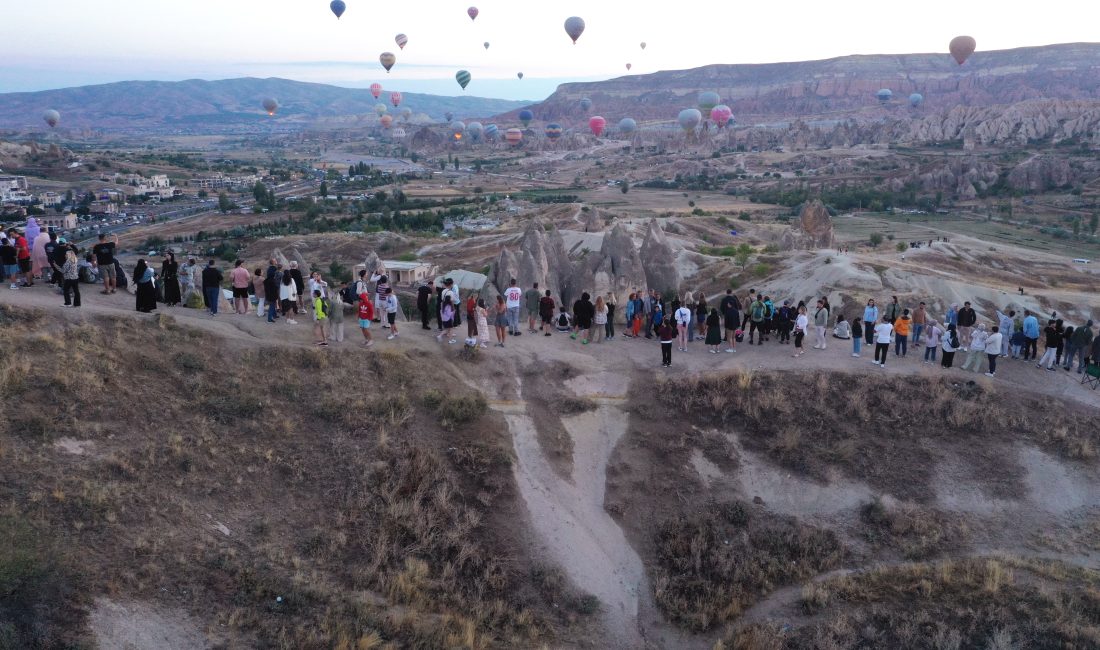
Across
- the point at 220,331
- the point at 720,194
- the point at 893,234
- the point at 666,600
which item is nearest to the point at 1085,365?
the point at 666,600

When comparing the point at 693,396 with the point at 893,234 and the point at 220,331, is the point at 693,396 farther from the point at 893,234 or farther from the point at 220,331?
the point at 893,234

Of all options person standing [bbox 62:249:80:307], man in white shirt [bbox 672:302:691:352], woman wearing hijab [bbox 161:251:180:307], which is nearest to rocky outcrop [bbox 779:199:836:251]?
man in white shirt [bbox 672:302:691:352]

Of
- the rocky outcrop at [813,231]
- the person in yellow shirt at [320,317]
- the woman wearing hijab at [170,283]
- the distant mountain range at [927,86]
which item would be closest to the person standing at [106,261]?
the woman wearing hijab at [170,283]

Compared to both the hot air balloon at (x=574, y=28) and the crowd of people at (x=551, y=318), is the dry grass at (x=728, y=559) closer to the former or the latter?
the crowd of people at (x=551, y=318)

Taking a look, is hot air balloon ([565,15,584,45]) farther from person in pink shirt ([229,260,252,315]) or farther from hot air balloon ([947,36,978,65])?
person in pink shirt ([229,260,252,315])

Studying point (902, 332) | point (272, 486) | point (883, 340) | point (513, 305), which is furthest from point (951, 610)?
point (513, 305)

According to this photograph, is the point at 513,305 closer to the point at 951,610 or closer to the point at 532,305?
the point at 532,305

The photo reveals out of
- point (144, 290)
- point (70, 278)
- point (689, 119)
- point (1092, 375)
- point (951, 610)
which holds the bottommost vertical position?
point (951, 610)
